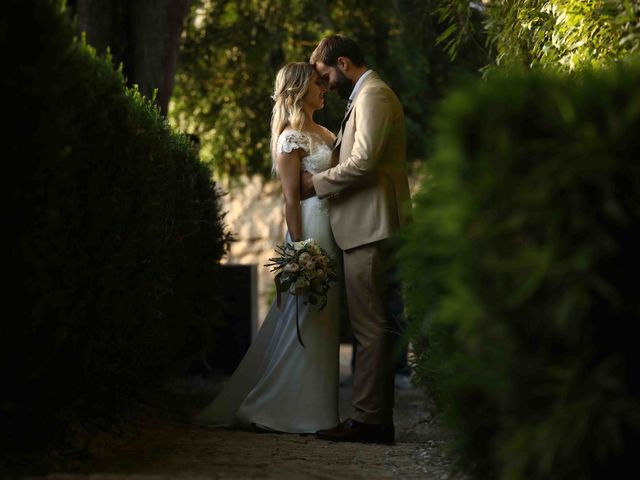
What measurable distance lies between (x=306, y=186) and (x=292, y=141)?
292mm

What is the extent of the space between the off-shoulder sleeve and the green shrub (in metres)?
0.74

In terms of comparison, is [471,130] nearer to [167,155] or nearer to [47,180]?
[47,180]

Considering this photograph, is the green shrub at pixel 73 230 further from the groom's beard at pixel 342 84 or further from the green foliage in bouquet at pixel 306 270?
the groom's beard at pixel 342 84

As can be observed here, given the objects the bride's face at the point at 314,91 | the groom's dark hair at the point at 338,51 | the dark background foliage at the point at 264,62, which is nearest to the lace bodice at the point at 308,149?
the bride's face at the point at 314,91

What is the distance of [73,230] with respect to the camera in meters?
4.03

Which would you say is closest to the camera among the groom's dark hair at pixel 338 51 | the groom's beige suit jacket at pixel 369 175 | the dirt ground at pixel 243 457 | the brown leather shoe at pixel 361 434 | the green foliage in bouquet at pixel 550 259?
the green foliage in bouquet at pixel 550 259

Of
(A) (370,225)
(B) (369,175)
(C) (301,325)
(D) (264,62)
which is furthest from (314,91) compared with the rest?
(D) (264,62)

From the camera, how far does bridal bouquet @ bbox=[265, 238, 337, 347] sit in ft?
18.3

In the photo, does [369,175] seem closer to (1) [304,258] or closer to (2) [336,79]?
(1) [304,258]

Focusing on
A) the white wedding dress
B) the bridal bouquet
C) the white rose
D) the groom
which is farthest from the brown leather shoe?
the white rose

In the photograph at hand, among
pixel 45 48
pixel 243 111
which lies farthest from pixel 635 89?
pixel 243 111

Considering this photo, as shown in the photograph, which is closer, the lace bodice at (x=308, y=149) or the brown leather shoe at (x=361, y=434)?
the brown leather shoe at (x=361, y=434)

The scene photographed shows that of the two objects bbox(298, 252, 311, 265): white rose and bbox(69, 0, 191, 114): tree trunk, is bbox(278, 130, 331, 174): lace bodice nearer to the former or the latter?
bbox(298, 252, 311, 265): white rose

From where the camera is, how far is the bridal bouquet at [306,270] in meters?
5.59
